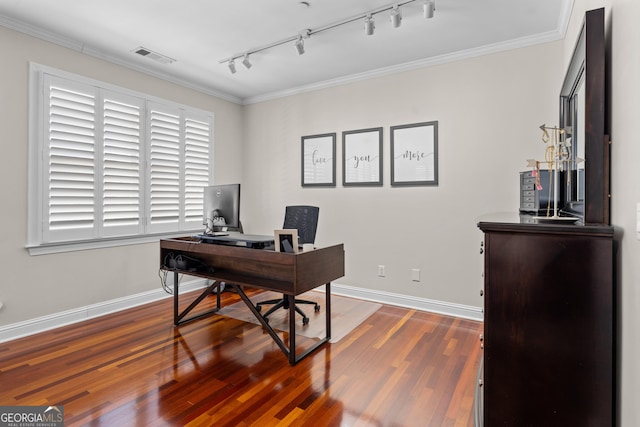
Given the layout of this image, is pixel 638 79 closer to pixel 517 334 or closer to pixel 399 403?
pixel 517 334

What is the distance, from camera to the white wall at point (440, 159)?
10.7 ft

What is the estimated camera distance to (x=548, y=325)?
1.37 m

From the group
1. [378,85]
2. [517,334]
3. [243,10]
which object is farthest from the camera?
[378,85]

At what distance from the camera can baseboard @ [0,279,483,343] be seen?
3061 mm

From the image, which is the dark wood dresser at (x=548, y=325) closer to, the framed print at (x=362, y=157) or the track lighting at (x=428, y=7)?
the track lighting at (x=428, y=7)

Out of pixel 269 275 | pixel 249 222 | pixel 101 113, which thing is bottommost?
pixel 269 275

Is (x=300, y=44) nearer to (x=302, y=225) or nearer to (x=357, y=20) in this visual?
(x=357, y=20)

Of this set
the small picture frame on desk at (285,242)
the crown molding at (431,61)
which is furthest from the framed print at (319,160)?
the small picture frame on desk at (285,242)

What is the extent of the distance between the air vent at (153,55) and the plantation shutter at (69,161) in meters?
0.62

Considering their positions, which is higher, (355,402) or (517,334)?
(517,334)

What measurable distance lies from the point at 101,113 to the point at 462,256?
4.00m

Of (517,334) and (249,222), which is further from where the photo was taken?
(249,222)

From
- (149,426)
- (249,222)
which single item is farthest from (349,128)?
(149,426)

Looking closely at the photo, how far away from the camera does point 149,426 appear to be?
1871mm
